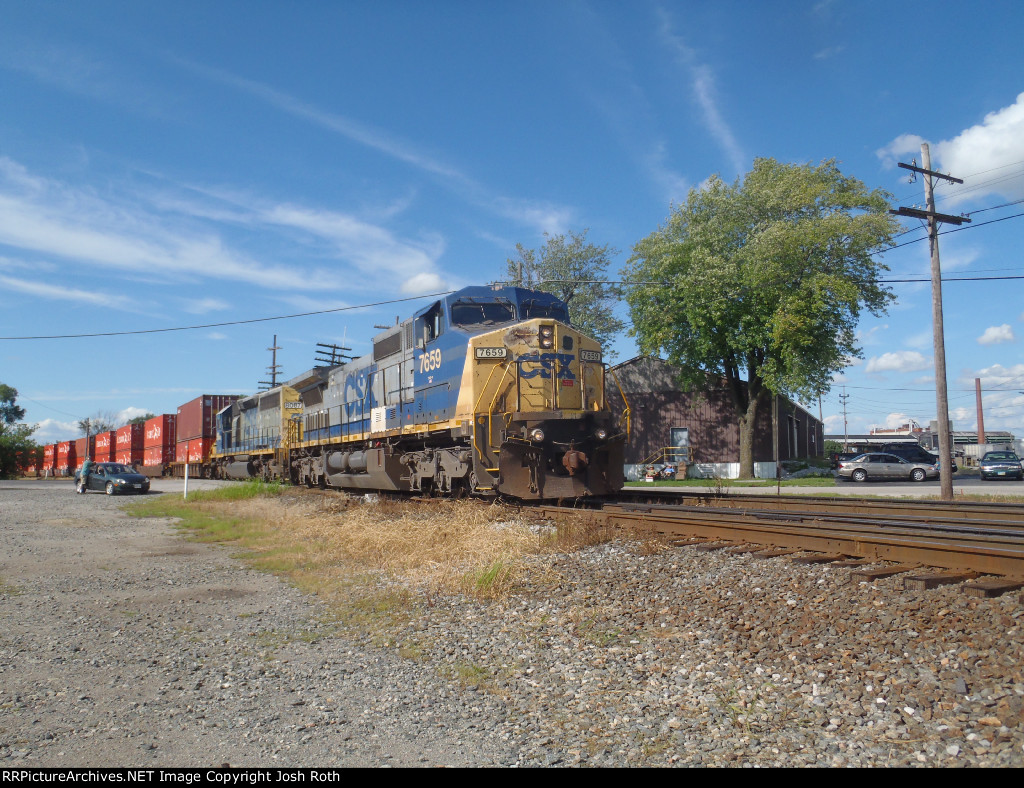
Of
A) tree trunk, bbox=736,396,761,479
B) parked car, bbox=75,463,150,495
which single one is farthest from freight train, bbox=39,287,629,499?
tree trunk, bbox=736,396,761,479

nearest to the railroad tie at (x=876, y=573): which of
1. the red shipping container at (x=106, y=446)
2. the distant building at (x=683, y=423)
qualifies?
the distant building at (x=683, y=423)

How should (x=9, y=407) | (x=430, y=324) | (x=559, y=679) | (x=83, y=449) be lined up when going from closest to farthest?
(x=559, y=679) < (x=430, y=324) < (x=83, y=449) < (x=9, y=407)

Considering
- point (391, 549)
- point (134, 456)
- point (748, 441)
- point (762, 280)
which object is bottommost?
point (391, 549)

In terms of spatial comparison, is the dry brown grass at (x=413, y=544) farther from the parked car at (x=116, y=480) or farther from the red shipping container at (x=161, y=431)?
the red shipping container at (x=161, y=431)

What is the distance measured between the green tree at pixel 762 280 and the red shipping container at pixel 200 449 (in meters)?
22.2

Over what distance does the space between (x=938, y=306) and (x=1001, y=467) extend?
17650mm

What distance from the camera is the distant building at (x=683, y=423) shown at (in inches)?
1289

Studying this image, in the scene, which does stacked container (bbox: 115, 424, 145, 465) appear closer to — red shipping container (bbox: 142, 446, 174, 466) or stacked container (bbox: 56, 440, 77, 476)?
red shipping container (bbox: 142, 446, 174, 466)

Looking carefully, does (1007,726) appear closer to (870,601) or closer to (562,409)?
(870,601)

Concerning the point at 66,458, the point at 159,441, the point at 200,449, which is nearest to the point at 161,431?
the point at 159,441

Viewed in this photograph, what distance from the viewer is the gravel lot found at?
3379 mm

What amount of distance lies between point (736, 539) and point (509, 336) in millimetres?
5462

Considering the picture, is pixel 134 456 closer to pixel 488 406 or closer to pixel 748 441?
pixel 748 441

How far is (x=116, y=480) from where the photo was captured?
2689 centimetres
